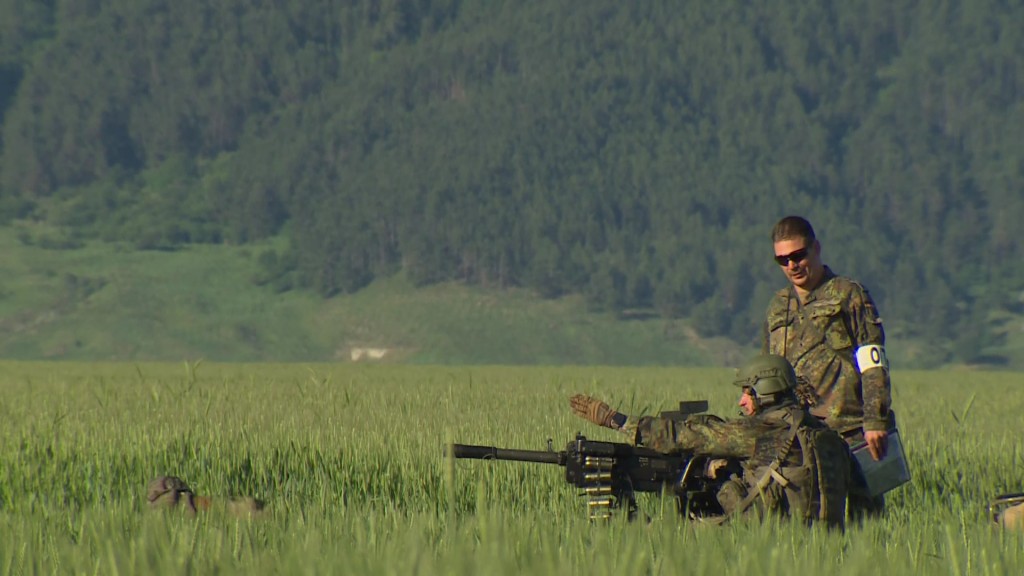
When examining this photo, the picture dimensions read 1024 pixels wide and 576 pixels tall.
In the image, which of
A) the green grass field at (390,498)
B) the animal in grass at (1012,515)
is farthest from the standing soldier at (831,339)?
the animal in grass at (1012,515)

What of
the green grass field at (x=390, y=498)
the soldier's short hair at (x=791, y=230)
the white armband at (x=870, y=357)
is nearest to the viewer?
the green grass field at (x=390, y=498)

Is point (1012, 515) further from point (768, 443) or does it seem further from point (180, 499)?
point (180, 499)

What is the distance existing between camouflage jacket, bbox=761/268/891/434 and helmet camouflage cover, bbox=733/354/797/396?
1028 mm

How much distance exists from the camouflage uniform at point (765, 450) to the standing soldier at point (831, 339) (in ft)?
3.07

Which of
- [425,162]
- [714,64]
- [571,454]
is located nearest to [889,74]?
[714,64]

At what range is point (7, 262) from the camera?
4355 inches

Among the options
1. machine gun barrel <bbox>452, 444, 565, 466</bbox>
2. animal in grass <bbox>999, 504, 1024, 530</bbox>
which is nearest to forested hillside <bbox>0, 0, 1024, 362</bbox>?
animal in grass <bbox>999, 504, 1024, 530</bbox>

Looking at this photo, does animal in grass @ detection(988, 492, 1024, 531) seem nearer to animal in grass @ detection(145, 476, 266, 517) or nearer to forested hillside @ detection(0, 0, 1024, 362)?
animal in grass @ detection(145, 476, 266, 517)

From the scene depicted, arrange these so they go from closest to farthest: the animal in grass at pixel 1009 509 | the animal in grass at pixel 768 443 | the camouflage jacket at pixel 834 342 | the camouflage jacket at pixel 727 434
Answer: the animal in grass at pixel 768 443, the camouflage jacket at pixel 727 434, the animal in grass at pixel 1009 509, the camouflage jacket at pixel 834 342

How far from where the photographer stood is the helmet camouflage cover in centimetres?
672

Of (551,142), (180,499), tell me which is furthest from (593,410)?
(551,142)

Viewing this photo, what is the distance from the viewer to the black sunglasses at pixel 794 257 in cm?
759

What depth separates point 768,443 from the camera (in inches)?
262

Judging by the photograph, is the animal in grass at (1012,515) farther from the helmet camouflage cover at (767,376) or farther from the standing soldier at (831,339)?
the helmet camouflage cover at (767,376)
